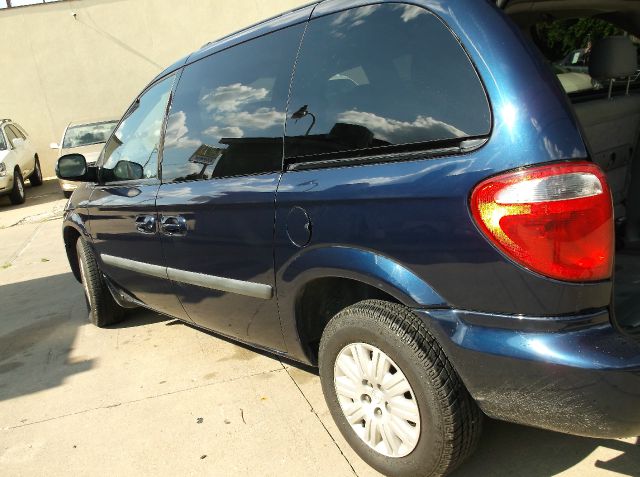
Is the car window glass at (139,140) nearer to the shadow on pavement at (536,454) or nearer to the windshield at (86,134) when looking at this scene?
the shadow on pavement at (536,454)

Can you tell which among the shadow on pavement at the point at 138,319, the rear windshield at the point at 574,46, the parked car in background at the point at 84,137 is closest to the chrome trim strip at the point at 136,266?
the shadow on pavement at the point at 138,319

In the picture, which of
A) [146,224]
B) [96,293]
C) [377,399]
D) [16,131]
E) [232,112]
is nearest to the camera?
[377,399]

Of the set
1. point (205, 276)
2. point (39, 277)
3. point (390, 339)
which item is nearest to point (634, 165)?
point (390, 339)

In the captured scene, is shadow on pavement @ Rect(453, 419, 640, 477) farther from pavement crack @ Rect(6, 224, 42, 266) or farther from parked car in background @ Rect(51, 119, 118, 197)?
parked car in background @ Rect(51, 119, 118, 197)

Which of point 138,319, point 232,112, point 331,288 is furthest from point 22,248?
point 331,288

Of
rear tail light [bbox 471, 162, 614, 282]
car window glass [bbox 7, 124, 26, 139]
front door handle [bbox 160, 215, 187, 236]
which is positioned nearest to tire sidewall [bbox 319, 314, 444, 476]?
rear tail light [bbox 471, 162, 614, 282]

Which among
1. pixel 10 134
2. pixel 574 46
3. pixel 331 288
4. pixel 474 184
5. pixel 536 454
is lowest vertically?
pixel 536 454

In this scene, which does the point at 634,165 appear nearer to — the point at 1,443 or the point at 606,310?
the point at 606,310

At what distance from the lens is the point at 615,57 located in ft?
9.30

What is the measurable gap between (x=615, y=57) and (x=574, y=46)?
158 cm

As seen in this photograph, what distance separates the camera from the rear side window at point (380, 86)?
1.86m

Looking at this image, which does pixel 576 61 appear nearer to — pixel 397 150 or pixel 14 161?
pixel 397 150

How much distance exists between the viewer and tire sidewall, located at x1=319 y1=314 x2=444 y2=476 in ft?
6.48

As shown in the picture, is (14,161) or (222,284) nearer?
(222,284)
